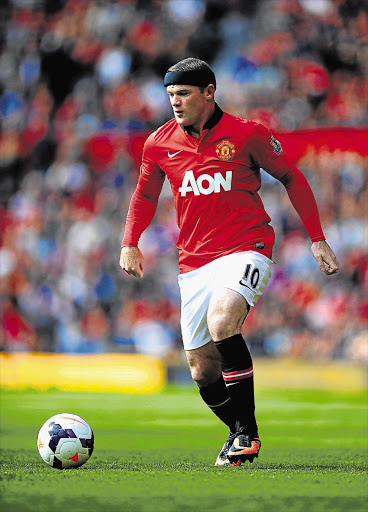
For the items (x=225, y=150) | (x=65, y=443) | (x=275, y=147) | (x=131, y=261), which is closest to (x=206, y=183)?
(x=225, y=150)

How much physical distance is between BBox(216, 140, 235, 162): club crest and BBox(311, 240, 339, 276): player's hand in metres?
0.70

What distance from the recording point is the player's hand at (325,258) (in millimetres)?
5047

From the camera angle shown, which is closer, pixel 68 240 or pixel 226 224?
pixel 226 224

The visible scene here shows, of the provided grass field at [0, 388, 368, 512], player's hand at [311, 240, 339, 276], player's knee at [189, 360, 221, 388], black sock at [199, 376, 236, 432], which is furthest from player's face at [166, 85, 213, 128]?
grass field at [0, 388, 368, 512]

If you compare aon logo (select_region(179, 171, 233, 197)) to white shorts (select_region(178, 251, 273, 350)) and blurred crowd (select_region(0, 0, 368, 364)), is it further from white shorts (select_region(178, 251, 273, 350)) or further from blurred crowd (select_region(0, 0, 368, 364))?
blurred crowd (select_region(0, 0, 368, 364))

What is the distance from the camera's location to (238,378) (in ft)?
15.9

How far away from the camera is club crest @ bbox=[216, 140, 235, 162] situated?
513 cm

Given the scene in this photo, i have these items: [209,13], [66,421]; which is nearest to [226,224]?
[66,421]

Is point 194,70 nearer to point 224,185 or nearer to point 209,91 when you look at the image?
point 209,91

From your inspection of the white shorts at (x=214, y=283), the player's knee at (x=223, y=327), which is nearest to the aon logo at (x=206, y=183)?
the white shorts at (x=214, y=283)

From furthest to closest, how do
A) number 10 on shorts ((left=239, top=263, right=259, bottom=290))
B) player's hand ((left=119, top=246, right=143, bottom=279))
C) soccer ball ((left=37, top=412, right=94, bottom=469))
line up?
player's hand ((left=119, top=246, right=143, bottom=279)), number 10 on shorts ((left=239, top=263, right=259, bottom=290)), soccer ball ((left=37, top=412, right=94, bottom=469))

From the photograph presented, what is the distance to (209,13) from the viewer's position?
1758cm

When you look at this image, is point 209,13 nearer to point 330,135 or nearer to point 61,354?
point 330,135

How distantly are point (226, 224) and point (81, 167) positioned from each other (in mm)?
11705
